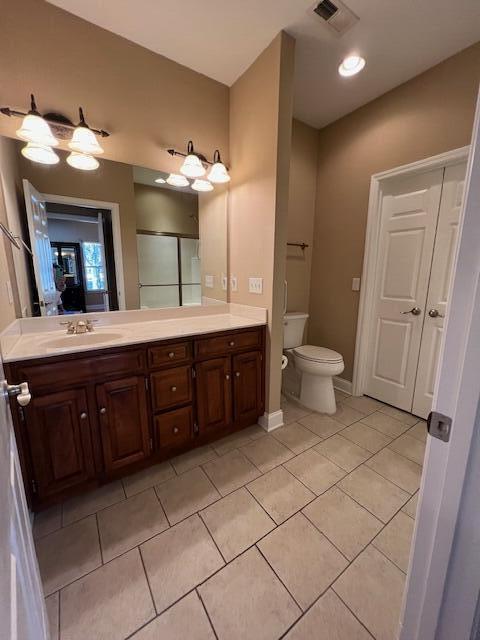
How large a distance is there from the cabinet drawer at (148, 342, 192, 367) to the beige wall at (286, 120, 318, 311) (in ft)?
4.81

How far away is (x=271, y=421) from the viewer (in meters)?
2.04

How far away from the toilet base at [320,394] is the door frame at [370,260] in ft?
1.41

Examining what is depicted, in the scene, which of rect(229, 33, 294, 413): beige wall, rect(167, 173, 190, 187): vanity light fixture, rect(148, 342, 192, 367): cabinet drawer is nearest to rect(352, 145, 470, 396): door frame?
rect(229, 33, 294, 413): beige wall

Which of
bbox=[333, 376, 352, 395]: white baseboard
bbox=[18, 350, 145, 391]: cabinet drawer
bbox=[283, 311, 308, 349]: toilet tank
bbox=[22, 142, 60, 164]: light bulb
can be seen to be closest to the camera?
bbox=[18, 350, 145, 391]: cabinet drawer

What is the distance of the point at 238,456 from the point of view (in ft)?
5.77

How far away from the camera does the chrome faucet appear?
1585 mm

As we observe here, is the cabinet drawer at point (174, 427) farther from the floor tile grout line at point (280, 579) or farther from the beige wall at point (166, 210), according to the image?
the beige wall at point (166, 210)

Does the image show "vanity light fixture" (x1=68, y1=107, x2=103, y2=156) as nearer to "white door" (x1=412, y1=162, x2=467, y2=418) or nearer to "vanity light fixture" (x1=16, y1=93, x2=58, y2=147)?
"vanity light fixture" (x1=16, y1=93, x2=58, y2=147)

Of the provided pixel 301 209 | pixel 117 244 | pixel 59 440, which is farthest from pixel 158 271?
pixel 301 209

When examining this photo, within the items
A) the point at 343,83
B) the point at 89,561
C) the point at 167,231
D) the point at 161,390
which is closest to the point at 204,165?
the point at 167,231

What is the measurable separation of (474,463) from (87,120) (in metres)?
2.36

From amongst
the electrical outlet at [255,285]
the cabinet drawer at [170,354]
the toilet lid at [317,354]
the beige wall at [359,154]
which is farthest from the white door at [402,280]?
the cabinet drawer at [170,354]

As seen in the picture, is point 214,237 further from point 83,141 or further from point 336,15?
point 336,15

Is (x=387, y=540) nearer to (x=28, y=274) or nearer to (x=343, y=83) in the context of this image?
(x=28, y=274)
